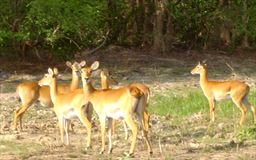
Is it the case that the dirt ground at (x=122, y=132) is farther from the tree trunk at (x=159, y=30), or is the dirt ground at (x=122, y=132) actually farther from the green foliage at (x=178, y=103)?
the tree trunk at (x=159, y=30)

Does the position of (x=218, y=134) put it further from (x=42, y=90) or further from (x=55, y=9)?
(x=55, y=9)

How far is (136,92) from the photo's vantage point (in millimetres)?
10812

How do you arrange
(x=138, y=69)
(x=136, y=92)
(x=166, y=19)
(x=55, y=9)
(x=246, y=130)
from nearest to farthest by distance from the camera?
(x=136, y=92), (x=246, y=130), (x=55, y=9), (x=138, y=69), (x=166, y=19)

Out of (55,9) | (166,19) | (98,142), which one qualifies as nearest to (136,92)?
(98,142)

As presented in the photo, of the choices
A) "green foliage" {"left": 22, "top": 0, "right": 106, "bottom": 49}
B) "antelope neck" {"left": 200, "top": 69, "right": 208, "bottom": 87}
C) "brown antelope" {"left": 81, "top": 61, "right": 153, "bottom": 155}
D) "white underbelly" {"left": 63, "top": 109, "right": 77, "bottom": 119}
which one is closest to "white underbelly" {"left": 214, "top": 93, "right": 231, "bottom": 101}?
"antelope neck" {"left": 200, "top": 69, "right": 208, "bottom": 87}

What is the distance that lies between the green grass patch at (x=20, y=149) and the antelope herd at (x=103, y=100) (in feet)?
2.08

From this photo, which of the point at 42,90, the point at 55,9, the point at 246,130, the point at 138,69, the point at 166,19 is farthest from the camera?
the point at 166,19

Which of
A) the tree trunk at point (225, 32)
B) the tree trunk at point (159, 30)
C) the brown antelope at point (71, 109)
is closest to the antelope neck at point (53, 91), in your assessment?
the brown antelope at point (71, 109)

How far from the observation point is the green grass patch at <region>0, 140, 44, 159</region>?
11109 mm

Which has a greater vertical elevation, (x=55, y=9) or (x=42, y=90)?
(x=55, y=9)

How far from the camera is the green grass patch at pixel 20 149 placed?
11.1m

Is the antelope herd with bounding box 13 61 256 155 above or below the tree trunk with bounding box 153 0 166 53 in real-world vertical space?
below

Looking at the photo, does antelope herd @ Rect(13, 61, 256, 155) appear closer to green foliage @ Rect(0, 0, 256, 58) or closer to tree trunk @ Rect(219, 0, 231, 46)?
green foliage @ Rect(0, 0, 256, 58)

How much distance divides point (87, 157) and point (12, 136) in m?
2.52
